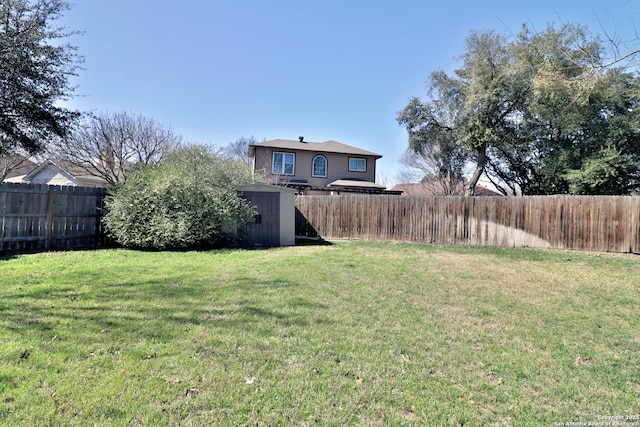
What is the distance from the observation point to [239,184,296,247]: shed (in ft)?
35.4

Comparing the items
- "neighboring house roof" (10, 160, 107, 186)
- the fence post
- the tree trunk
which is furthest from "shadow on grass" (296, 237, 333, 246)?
"neighboring house roof" (10, 160, 107, 186)

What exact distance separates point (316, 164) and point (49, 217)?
17769 millimetres

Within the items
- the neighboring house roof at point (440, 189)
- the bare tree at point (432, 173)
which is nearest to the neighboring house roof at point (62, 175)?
the bare tree at point (432, 173)

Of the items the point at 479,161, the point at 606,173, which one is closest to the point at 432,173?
the point at 479,161

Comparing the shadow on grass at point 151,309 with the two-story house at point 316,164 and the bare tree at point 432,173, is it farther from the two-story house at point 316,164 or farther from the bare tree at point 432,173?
the bare tree at point 432,173

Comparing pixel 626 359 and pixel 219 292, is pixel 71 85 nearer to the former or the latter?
pixel 219 292

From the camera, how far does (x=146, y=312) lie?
148 inches

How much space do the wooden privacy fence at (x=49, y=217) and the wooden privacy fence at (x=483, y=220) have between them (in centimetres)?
753

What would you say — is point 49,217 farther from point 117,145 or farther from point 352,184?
point 352,184

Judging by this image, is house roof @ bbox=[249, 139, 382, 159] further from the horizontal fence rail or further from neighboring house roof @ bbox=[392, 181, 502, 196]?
the horizontal fence rail

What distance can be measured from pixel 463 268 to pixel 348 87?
11263 millimetres

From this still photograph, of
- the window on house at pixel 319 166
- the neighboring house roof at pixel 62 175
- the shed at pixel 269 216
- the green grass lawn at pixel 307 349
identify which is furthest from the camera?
the window on house at pixel 319 166

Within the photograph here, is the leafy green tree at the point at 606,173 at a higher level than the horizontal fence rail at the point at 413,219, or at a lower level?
higher

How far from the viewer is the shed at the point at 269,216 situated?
10.8 m
